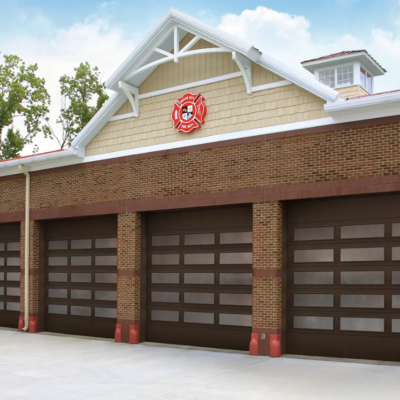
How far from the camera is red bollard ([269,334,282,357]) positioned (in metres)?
13.0

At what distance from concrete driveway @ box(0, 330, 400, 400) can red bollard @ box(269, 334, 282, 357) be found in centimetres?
28

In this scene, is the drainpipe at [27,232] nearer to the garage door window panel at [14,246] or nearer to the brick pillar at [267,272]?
the garage door window panel at [14,246]

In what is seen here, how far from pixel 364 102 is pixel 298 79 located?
179 centimetres

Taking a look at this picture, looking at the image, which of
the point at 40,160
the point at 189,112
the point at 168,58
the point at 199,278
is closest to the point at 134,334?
the point at 199,278

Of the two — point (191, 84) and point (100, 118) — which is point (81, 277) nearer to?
point (100, 118)

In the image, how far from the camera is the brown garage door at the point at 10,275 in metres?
19.5

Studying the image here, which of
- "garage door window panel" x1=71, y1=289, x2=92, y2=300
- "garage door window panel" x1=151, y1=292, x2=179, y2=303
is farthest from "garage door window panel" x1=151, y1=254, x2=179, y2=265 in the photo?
"garage door window panel" x1=71, y1=289, x2=92, y2=300

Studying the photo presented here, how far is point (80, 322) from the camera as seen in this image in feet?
57.6

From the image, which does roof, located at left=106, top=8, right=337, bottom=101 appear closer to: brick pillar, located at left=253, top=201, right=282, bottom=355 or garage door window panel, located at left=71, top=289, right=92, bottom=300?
brick pillar, located at left=253, top=201, right=282, bottom=355

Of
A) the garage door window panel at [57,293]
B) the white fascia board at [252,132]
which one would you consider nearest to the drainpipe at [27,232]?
the garage door window panel at [57,293]

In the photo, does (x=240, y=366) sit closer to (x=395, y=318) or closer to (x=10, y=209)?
(x=395, y=318)

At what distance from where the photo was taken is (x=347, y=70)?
81.8 ft

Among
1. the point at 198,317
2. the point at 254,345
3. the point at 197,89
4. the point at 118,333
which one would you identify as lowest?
the point at 118,333

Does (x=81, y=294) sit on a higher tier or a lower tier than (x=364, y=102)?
lower
